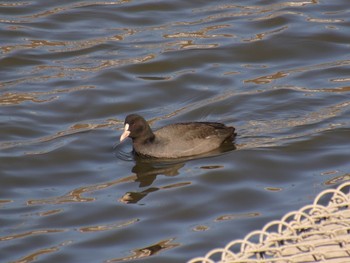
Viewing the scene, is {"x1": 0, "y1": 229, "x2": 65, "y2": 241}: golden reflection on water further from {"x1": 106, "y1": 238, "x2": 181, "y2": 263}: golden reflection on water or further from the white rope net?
the white rope net

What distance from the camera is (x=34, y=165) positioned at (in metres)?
10.6

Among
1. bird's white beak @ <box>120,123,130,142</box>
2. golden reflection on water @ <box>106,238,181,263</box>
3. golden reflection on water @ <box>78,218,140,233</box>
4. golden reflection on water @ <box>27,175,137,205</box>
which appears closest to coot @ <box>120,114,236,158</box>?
bird's white beak @ <box>120,123,130,142</box>

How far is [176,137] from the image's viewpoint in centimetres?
1076

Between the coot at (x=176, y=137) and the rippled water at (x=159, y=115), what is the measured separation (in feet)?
0.68

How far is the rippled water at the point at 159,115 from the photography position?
8805 millimetres

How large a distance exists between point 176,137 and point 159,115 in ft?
4.46

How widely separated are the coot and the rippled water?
0.68 ft

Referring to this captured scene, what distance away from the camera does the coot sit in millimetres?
10766

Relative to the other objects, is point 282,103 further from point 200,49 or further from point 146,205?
point 146,205

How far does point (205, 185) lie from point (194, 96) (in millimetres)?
2868

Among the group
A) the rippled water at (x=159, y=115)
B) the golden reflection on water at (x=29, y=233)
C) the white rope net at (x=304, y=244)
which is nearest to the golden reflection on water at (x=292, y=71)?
the rippled water at (x=159, y=115)

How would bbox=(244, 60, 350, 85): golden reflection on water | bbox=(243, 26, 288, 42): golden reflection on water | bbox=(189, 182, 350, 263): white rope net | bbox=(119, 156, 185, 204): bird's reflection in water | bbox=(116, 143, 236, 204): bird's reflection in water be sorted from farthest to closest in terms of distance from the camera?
bbox=(243, 26, 288, 42): golden reflection on water, bbox=(244, 60, 350, 85): golden reflection on water, bbox=(116, 143, 236, 204): bird's reflection in water, bbox=(119, 156, 185, 204): bird's reflection in water, bbox=(189, 182, 350, 263): white rope net

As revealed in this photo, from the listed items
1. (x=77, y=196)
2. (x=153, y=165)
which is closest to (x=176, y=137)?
(x=153, y=165)

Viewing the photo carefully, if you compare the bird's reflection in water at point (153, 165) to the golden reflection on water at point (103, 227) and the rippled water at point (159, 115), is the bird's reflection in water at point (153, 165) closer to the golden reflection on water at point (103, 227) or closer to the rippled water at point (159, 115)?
the rippled water at point (159, 115)
